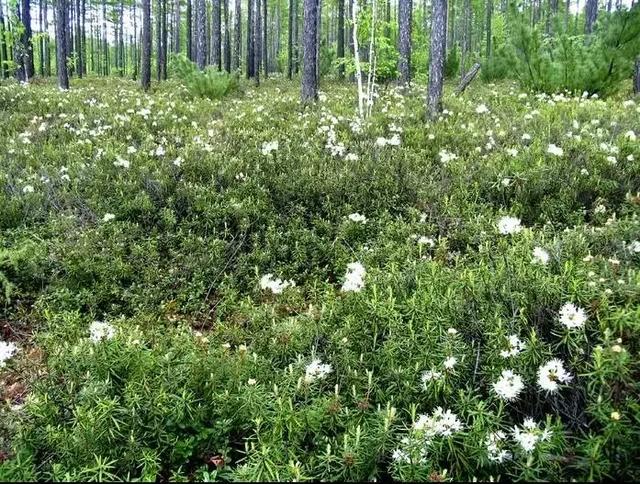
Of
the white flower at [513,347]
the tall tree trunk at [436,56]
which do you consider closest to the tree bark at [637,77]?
the tall tree trunk at [436,56]

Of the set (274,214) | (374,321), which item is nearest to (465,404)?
(374,321)

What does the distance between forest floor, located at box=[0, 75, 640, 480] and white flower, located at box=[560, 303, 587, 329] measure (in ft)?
0.04

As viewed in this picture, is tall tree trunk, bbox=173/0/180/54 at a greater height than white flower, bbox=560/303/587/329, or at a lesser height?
greater

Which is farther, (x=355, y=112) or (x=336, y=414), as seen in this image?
(x=355, y=112)

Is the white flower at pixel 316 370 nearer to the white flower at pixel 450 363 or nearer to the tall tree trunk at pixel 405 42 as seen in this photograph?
the white flower at pixel 450 363

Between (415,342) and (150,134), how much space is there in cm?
766

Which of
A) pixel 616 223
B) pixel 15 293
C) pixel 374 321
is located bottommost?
pixel 15 293

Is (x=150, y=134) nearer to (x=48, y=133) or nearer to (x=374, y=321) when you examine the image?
(x=48, y=133)

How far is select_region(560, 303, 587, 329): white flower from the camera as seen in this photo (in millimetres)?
2900

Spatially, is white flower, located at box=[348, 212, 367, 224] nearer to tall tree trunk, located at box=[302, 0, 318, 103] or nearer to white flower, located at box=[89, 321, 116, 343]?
white flower, located at box=[89, 321, 116, 343]

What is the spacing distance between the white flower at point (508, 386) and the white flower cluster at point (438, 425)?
0.29m

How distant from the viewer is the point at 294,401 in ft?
10.2

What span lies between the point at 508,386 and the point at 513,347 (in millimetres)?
322

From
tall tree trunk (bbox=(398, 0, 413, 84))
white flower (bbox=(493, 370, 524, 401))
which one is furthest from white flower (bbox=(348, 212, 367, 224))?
tall tree trunk (bbox=(398, 0, 413, 84))
